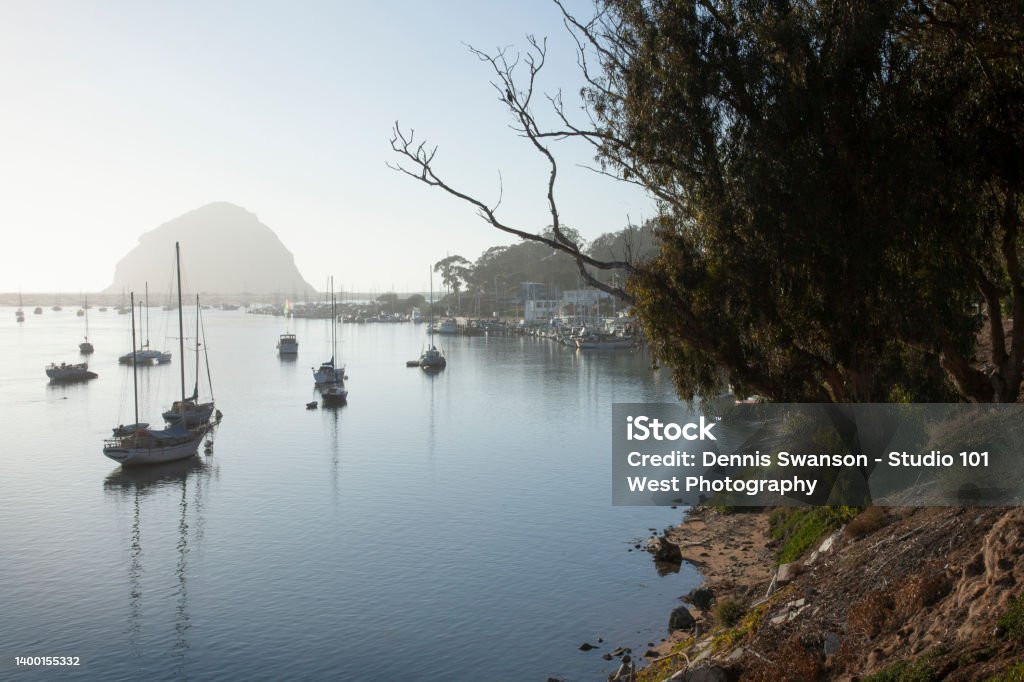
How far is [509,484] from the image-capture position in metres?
39.6

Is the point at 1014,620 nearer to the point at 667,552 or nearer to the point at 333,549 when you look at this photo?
the point at 667,552

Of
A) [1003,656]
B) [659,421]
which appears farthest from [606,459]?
[1003,656]

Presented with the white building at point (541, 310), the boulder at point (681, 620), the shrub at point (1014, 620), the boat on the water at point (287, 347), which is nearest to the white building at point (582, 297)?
the white building at point (541, 310)

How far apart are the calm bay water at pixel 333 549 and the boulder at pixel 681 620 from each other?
1.38ft

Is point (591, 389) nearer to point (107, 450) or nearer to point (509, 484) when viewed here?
point (509, 484)

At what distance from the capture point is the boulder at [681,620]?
22078mm

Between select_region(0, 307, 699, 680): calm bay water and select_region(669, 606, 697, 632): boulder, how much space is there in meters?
0.42

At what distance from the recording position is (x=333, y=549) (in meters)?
30.5

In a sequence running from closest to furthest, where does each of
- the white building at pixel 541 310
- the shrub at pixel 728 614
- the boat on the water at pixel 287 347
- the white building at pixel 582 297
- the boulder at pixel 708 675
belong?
the boulder at pixel 708 675 < the shrub at pixel 728 614 < the boat on the water at pixel 287 347 < the white building at pixel 582 297 < the white building at pixel 541 310

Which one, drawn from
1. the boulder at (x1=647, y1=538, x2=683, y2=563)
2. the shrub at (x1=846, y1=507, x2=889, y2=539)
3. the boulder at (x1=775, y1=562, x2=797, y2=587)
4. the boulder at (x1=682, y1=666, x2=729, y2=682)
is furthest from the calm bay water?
the shrub at (x1=846, y1=507, x2=889, y2=539)

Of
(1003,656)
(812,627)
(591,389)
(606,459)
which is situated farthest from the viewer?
(591,389)

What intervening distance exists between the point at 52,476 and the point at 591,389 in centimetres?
4106

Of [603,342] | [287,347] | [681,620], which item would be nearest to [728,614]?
[681,620]

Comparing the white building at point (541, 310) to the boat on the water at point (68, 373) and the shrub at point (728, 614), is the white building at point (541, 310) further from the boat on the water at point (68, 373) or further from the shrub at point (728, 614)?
the shrub at point (728, 614)
